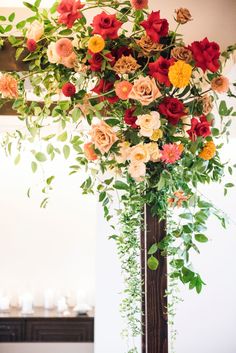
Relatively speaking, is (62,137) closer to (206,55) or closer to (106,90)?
Result: (106,90)

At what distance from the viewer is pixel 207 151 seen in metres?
0.91

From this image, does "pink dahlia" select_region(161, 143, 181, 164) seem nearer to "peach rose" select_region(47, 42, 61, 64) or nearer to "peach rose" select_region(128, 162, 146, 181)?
"peach rose" select_region(128, 162, 146, 181)

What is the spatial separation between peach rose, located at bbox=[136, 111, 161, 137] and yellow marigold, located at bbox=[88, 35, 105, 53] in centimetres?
17

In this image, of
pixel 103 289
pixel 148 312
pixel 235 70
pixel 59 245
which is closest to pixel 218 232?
pixel 103 289

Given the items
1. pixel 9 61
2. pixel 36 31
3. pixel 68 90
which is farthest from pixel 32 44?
pixel 9 61

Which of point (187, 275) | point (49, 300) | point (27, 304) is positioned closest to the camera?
point (187, 275)

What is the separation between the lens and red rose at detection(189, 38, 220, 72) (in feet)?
2.95

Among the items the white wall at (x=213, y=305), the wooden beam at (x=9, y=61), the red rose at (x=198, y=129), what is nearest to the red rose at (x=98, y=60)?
the red rose at (x=198, y=129)

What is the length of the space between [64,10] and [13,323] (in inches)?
146

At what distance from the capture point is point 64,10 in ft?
3.03

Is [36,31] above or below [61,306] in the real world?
above

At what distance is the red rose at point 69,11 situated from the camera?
92 cm

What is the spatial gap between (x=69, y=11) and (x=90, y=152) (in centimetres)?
31

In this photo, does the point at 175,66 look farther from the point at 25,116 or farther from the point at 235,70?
the point at 235,70
